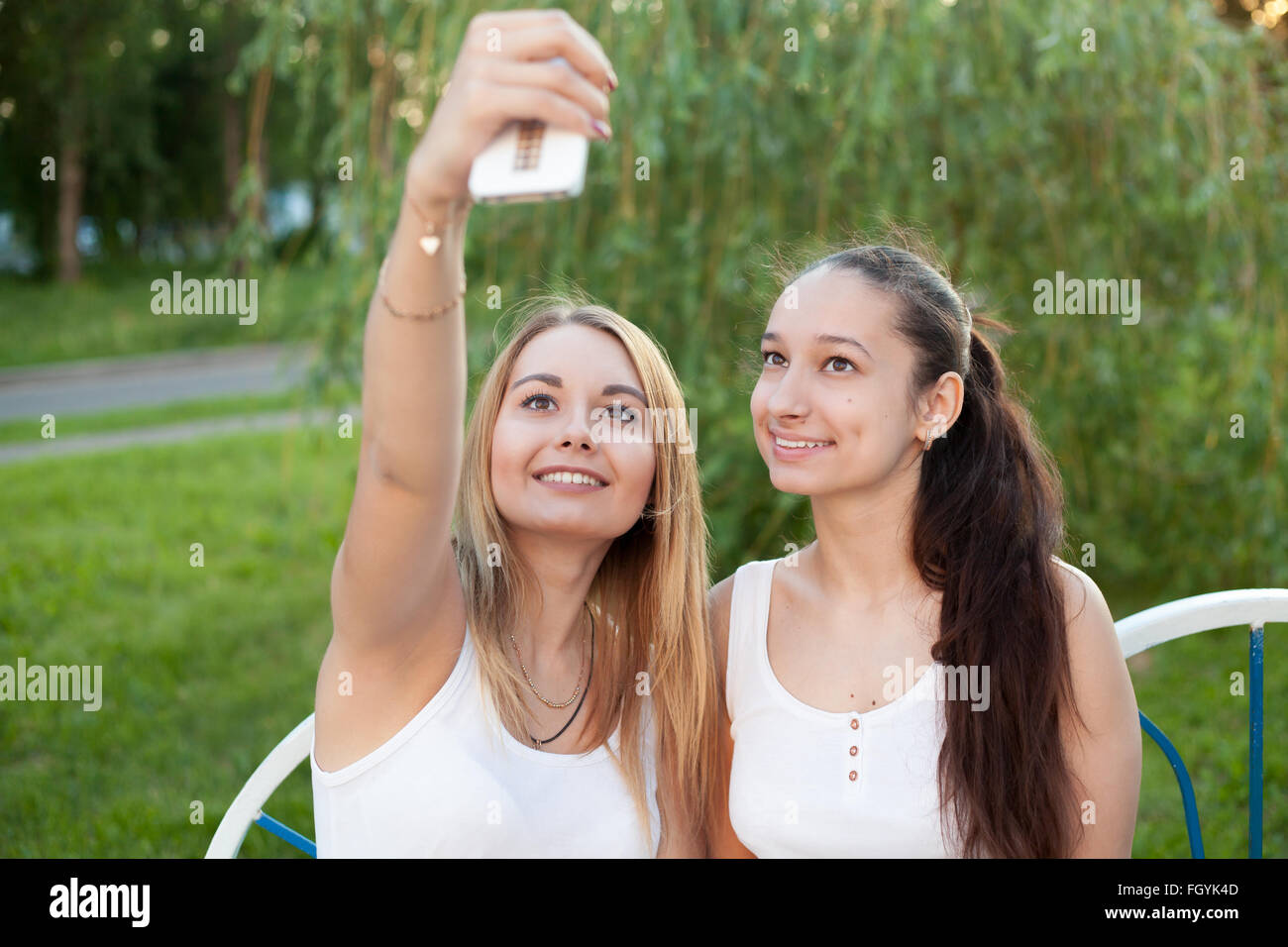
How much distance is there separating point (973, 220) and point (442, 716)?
10.2 feet

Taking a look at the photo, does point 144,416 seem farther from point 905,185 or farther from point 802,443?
point 802,443

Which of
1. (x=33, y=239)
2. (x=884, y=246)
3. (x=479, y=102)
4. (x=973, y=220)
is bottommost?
(x=479, y=102)

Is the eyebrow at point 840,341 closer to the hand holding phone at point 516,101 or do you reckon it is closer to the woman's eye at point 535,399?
the woman's eye at point 535,399

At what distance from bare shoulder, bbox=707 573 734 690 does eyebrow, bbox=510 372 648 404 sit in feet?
1.27

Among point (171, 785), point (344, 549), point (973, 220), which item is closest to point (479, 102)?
point (344, 549)

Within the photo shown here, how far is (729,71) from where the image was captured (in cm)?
322

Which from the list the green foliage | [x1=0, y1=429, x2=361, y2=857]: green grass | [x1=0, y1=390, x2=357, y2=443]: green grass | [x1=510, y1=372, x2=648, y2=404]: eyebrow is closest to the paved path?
[x1=0, y1=390, x2=357, y2=443]: green grass

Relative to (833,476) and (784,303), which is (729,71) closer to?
(784,303)

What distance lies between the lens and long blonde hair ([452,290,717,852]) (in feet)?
5.67

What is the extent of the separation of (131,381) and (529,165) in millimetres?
11355

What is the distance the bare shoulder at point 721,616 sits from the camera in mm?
1954

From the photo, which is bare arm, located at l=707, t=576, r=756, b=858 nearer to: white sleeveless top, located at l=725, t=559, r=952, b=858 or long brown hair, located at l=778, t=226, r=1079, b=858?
white sleeveless top, located at l=725, t=559, r=952, b=858

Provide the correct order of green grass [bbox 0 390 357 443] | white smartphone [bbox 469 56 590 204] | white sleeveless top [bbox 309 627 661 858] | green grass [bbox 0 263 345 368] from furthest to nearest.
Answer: green grass [bbox 0 263 345 368], green grass [bbox 0 390 357 443], white sleeveless top [bbox 309 627 661 858], white smartphone [bbox 469 56 590 204]

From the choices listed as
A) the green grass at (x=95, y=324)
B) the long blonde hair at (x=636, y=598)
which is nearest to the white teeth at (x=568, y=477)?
the long blonde hair at (x=636, y=598)
